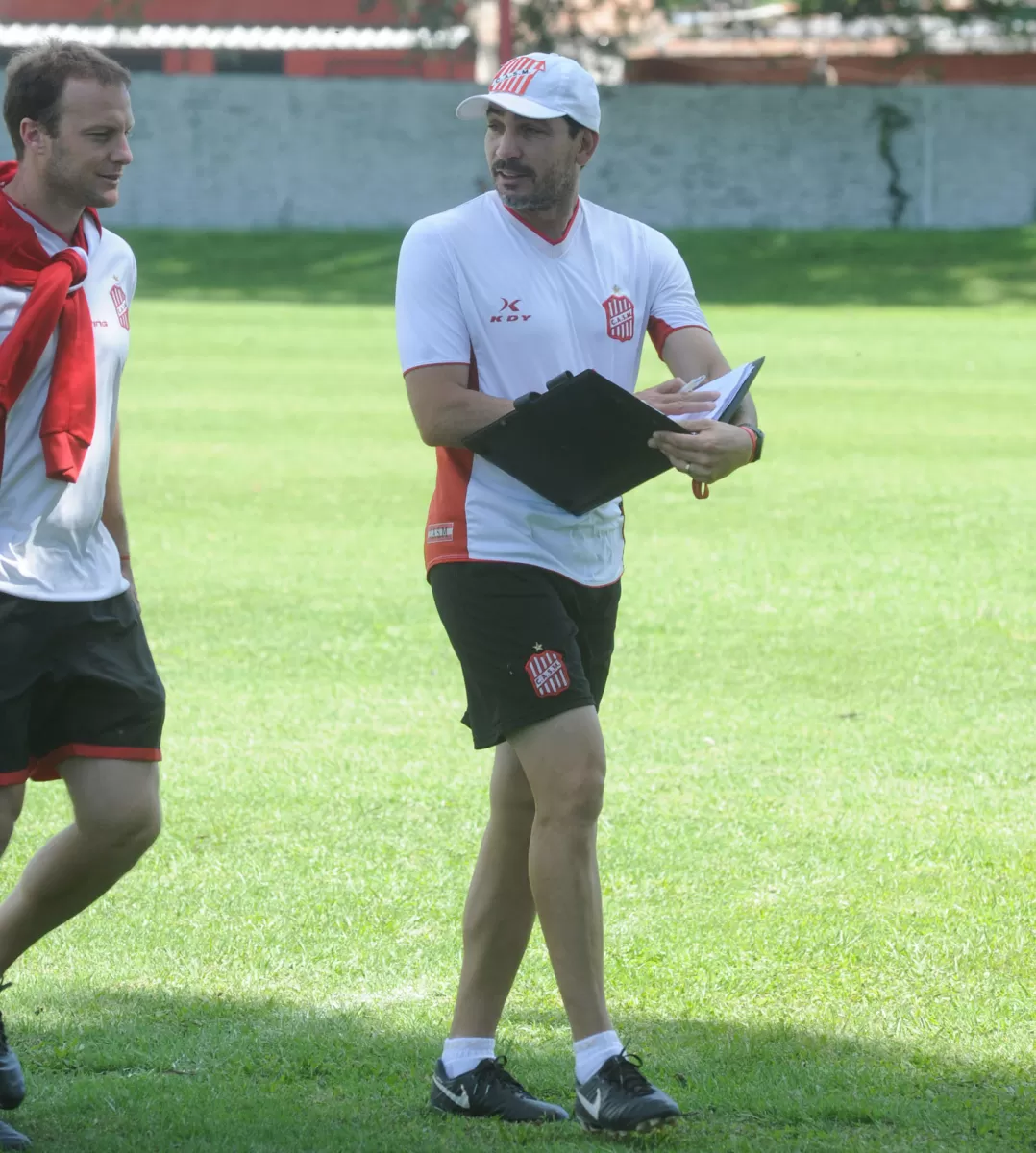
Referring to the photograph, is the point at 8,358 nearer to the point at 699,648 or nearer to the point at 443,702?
the point at 443,702

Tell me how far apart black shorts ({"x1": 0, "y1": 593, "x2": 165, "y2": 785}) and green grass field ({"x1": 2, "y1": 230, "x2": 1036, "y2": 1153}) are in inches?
31.6

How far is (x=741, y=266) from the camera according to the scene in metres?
39.5

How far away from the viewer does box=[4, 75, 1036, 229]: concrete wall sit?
45.8 metres

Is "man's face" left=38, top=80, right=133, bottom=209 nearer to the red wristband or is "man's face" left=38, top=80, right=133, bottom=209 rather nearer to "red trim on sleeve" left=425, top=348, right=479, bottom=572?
"red trim on sleeve" left=425, top=348, right=479, bottom=572

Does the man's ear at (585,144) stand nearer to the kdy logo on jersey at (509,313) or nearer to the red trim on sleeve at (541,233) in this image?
the red trim on sleeve at (541,233)

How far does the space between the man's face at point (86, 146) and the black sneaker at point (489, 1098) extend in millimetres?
2098

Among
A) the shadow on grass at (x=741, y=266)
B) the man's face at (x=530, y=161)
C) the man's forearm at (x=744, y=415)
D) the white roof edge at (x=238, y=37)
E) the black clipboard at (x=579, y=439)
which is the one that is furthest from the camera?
the white roof edge at (x=238, y=37)

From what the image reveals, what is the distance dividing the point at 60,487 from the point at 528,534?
104 cm

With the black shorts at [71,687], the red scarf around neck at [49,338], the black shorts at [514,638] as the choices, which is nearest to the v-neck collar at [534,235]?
the black shorts at [514,638]

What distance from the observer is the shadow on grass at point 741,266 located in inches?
1448

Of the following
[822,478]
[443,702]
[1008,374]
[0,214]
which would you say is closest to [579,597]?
[0,214]

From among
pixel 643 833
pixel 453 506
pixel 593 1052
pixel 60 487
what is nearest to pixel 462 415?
pixel 453 506

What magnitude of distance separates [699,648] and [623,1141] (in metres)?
5.89

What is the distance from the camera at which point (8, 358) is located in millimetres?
4195
